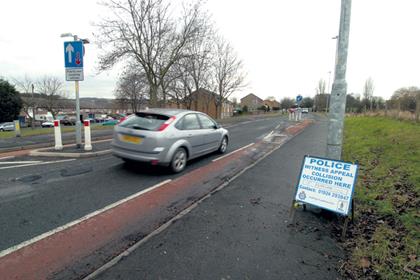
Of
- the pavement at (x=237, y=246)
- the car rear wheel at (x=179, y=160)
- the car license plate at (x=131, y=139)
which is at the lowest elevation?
the pavement at (x=237, y=246)

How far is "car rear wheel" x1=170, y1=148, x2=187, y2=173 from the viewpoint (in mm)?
5293

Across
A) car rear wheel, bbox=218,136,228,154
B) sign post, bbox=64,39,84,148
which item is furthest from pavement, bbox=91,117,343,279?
sign post, bbox=64,39,84,148

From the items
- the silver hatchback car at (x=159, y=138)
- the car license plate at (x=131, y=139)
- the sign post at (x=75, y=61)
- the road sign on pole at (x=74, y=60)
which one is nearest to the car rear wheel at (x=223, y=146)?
the silver hatchback car at (x=159, y=138)

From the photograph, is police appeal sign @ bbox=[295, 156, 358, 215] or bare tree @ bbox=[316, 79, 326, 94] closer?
police appeal sign @ bbox=[295, 156, 358, 215]

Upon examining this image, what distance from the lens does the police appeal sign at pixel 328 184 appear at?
2900 millimetres

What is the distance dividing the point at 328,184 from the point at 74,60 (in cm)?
852

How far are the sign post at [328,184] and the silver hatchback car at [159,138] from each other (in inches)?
119

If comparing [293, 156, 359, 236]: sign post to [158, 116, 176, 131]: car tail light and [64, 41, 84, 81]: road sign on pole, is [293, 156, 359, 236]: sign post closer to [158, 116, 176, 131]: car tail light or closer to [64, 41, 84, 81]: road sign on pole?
[158, 116, 176, 131]: car tail light

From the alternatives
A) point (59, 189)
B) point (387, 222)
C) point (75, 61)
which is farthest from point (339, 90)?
point (75, 61)

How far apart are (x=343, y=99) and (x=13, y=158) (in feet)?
29.0

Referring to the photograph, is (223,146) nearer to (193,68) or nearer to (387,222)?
(387,222)

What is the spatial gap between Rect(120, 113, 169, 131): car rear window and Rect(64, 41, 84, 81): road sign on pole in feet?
11.9

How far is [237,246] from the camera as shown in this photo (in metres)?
2.61

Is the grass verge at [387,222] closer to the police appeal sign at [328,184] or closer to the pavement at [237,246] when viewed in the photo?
the pavement at [237,246]
